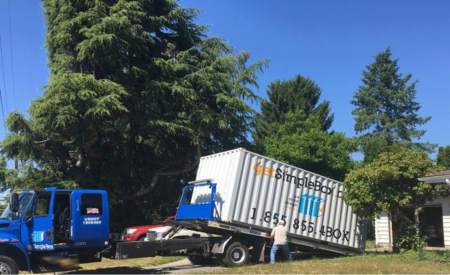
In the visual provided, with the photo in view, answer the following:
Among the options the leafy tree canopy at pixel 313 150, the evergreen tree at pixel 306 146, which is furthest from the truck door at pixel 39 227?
the leafy tree canopy at pixel 313 150

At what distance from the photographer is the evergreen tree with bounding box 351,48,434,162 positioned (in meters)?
46.8

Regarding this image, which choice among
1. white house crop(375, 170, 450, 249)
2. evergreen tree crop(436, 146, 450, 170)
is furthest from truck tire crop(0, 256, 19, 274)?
evergreen tree crop(436, 146, 450, 170)

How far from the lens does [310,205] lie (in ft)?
48.0

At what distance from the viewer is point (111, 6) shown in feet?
70.3

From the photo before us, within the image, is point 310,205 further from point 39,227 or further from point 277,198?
point 39,227

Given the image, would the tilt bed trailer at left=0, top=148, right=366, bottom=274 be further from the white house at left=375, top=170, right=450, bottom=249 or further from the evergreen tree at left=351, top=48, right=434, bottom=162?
the evergreen tree at left=351, top=48, right=434, bottom=162

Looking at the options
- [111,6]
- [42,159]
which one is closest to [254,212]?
[42,159]

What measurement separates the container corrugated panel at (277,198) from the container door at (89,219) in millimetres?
3625

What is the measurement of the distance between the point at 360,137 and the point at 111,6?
116 ft

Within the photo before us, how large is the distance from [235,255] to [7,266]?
6.54 meters

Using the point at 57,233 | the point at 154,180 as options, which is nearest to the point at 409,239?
the point at 57,233

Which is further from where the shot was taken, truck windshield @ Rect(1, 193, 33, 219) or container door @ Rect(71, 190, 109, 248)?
container door @ Rect(71, 190, 109, 248)

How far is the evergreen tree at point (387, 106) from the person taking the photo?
154 feet

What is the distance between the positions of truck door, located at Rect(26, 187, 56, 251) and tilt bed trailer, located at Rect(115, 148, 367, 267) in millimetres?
1843
